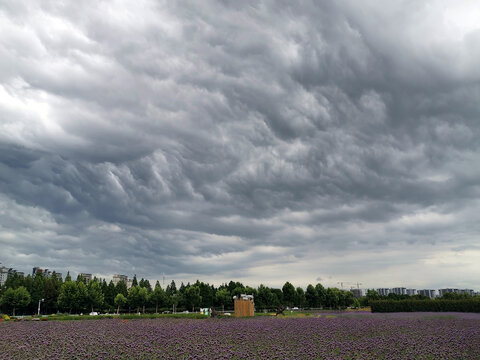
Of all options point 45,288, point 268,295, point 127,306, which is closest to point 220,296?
point 268,295

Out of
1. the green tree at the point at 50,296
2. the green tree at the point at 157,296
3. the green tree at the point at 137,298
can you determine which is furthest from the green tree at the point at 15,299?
the green tree at the point at 157,296

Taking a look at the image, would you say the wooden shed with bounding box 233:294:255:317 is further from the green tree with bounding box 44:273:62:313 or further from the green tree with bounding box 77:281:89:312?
the green tree with bounding box 44:273:62:313

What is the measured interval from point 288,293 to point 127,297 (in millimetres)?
39740

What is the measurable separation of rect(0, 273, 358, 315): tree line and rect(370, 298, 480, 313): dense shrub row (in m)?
29.5

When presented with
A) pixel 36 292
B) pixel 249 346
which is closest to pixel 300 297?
pixel 36 292

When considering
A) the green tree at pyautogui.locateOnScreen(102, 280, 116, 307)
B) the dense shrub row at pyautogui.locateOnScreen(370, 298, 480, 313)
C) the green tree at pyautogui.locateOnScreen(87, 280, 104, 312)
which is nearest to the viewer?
the dense shrub row at pyautogui.locateOnScreen(370, 298, 480, 313)

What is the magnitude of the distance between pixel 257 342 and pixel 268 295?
76821mm

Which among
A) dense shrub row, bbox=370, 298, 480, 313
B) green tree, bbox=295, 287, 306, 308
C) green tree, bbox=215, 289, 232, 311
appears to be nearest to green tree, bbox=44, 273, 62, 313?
green tree, bbox=215, 289, 232, 311

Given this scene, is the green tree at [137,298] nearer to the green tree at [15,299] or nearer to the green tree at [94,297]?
the green tree at [94,297]

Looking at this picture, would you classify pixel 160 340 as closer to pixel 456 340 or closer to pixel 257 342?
pixel 257 342

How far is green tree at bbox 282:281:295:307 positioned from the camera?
93.0 meters

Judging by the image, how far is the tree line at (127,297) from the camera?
78.4 m

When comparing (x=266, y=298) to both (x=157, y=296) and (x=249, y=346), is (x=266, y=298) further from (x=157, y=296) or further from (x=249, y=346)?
(x=249, y=346)

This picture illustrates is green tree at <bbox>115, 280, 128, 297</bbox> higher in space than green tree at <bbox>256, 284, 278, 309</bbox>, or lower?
higher
